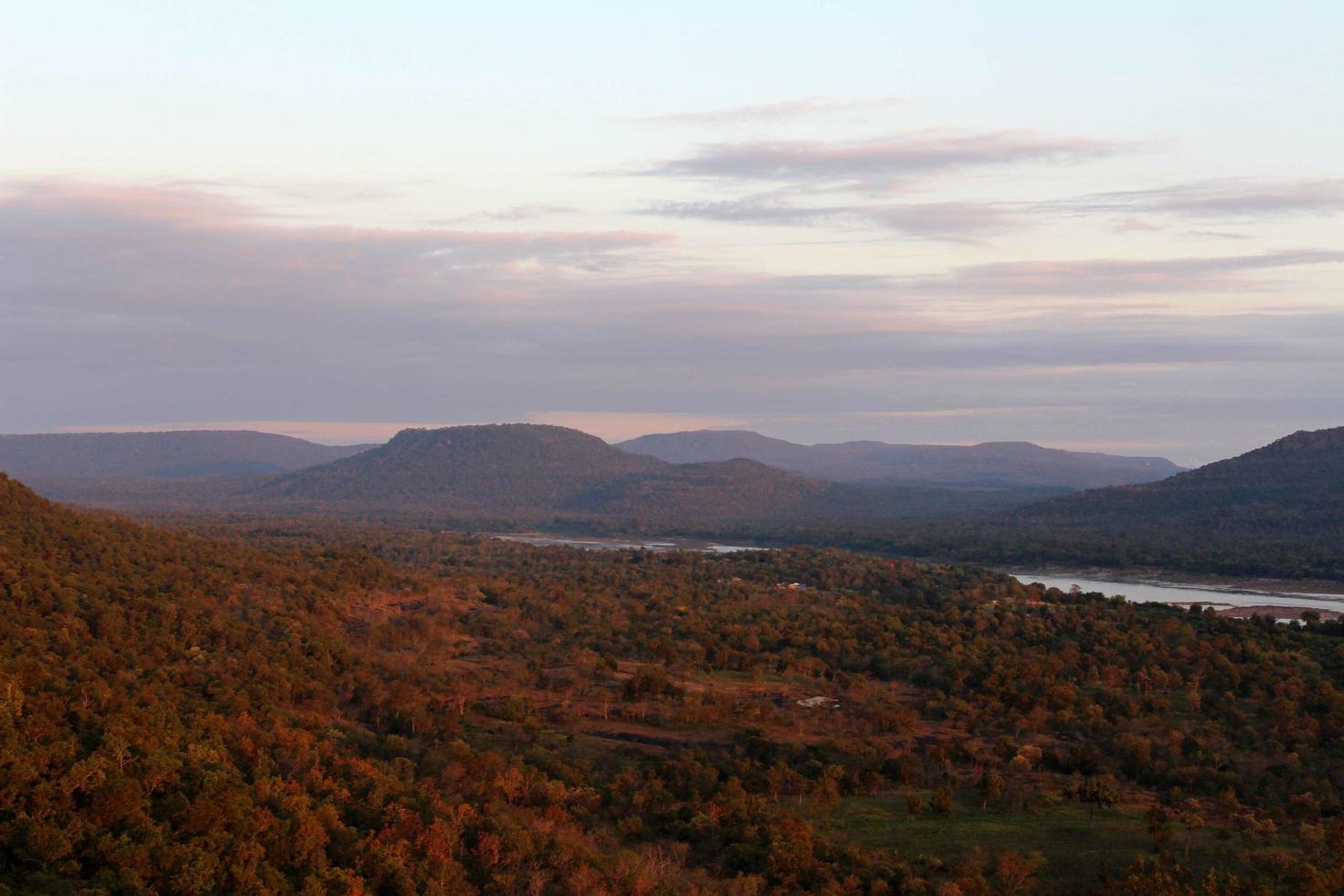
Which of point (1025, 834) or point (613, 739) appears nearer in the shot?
point (1025, 834)

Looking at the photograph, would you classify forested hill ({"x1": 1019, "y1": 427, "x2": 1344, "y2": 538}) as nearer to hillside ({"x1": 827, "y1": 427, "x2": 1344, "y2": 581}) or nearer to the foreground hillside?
hillside ({"x1": 827, "y1": 427, "x2": 1344, "y2": 581})

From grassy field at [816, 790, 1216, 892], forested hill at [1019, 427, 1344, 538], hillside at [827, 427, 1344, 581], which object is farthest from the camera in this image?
forested hill at [1019, 427, 1344, 538]

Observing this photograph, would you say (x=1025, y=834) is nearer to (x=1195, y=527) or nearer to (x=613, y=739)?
(x=613, y=739)

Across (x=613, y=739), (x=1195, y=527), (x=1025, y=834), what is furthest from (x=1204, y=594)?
(x=1025, y=834)

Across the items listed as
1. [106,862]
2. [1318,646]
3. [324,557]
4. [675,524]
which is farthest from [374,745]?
[675,524]

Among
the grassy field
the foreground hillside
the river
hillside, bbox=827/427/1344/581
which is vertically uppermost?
hillside, bbox=827/427/1344/581

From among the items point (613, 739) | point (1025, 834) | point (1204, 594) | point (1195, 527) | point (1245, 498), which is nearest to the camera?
point (1025, 834)

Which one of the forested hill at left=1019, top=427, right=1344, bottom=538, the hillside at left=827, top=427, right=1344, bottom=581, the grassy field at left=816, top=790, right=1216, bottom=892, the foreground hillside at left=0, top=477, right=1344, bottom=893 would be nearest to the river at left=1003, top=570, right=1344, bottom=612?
the hillside at left=827, top=427, right=1344, bottom=581
